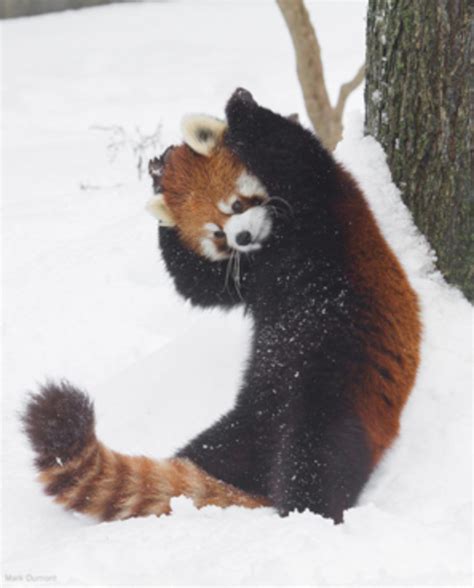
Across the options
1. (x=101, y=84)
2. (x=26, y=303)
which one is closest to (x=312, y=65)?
(x=26, y=303)

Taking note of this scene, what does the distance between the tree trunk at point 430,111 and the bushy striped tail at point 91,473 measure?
3.79 feet

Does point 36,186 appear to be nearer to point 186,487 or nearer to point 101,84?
point 101,84

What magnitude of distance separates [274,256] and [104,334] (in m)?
1.29

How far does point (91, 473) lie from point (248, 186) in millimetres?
1207

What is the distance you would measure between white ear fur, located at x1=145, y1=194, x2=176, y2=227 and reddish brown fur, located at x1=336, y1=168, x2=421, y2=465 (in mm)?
746

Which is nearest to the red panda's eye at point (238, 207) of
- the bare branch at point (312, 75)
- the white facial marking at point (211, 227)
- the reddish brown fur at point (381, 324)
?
the white facial marking at point (211, 227)

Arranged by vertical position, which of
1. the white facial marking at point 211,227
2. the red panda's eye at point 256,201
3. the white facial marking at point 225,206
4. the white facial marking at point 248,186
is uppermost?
the white facial marking at point 248,186

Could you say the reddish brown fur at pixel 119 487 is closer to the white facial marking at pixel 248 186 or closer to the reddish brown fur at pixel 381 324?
the reddish brown fur at pixel 381 324

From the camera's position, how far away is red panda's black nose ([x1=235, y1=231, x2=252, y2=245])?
3.19m

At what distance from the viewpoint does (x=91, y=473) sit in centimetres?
289

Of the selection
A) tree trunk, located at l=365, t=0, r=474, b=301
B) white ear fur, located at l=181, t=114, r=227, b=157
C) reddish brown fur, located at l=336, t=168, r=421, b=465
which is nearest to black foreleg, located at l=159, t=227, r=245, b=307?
white ear fur, located at l=181, t=114, r=227, b=157

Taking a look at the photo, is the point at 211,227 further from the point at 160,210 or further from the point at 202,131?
the point at 202,131

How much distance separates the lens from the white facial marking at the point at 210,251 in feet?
11.2

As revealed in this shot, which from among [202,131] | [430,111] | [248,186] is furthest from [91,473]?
[430,111]
